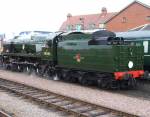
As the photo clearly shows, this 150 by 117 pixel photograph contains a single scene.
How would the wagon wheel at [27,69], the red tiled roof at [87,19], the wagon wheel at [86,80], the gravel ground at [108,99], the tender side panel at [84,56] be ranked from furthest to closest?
the red tiled roof at [87,19] < the wagon wheel at [27,69] < the wagon wheel at [86,80] < the tender side panel at [84,56] < the gravel ground at [108,99]

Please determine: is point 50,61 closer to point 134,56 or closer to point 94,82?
point 94,82

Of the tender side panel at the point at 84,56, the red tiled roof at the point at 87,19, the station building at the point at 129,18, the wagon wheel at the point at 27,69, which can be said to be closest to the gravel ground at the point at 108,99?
the tender side panel at the point at 84,56

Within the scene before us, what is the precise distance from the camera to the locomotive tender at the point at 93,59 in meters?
16.0

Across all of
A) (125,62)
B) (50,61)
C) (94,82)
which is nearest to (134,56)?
(125,62)

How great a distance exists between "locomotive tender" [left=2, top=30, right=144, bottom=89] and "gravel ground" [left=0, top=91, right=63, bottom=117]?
4.16 m

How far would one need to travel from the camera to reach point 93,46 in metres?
17.0

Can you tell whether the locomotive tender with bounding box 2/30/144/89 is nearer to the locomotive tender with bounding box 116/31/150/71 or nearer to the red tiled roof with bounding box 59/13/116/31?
the locomotive tender with bounding box 116/31/150/71

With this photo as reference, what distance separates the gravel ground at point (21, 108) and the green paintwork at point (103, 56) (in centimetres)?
412

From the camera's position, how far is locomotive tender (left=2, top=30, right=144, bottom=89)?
1597cm

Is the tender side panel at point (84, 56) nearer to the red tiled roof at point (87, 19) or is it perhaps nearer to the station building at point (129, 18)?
the station building at point (129, 18)

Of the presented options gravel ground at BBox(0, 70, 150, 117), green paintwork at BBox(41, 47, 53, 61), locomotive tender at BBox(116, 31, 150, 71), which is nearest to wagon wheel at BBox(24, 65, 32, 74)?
green paintwork at BBox(41, 47, 53, 61)

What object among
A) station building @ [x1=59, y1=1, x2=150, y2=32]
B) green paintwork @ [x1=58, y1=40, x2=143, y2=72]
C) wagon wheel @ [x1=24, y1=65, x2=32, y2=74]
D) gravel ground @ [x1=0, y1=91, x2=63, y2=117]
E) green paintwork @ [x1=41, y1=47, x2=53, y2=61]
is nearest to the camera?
gravel ground @ [x1=0, y1=91, x2=63, y2=117]

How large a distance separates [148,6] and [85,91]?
163ft

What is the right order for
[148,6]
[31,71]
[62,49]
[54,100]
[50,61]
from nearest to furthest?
[54,100] → [62,49] → [50,61] → [31,71] → [148,6]
